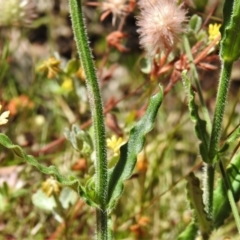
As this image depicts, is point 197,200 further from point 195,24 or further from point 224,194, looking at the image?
point 195,24

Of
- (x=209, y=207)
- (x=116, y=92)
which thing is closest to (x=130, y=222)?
(x=209, y=207)

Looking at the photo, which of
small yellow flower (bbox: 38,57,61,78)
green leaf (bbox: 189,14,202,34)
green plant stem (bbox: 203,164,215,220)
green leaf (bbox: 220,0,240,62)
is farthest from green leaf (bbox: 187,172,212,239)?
small yellow flower (bbox: 38,57,61,78)

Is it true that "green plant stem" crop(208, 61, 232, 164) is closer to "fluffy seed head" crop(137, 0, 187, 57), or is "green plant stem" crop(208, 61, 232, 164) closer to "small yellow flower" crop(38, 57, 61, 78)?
"fluffy seed head" crop(137, 0, 187, 57)

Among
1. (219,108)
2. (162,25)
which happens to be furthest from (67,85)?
(219,108)

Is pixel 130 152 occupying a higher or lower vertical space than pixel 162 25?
lower

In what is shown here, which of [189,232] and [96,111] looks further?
[189,232]

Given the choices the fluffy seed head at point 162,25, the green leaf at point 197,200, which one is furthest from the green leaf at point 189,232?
the fluffy seed head at point 162,25

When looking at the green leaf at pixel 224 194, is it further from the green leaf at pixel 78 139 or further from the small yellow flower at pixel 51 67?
the small yellow flower at pixel 51 67
